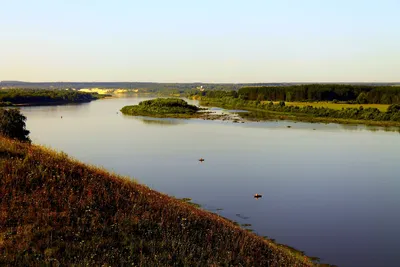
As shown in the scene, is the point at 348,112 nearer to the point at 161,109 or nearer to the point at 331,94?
the point at 331,94

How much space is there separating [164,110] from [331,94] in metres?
63.8

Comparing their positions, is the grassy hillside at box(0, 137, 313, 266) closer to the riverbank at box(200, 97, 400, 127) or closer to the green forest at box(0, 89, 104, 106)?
the riverbank at box(200, 97, 400, 127)

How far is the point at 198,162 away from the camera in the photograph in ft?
136

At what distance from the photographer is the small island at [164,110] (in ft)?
349

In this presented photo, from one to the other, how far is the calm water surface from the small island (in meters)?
37.0

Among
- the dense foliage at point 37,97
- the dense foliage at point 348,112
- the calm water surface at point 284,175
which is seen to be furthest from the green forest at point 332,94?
the dense foliage at point 37,97

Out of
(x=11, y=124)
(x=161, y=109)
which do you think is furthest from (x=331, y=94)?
(x=11, y=124)

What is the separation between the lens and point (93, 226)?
945cm

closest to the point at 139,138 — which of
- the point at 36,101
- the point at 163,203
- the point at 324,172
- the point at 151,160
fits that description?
the point at 151,160

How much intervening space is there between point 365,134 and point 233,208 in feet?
163

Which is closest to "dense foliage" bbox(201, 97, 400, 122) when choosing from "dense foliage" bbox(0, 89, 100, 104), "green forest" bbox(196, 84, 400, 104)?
"green forest" bbox(196, 84, 400, 104)

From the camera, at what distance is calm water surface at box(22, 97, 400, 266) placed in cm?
2172

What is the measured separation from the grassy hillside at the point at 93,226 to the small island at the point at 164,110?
89538mm

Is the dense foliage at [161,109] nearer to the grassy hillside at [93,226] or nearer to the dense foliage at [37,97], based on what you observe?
the dense foliage at [37,97]
